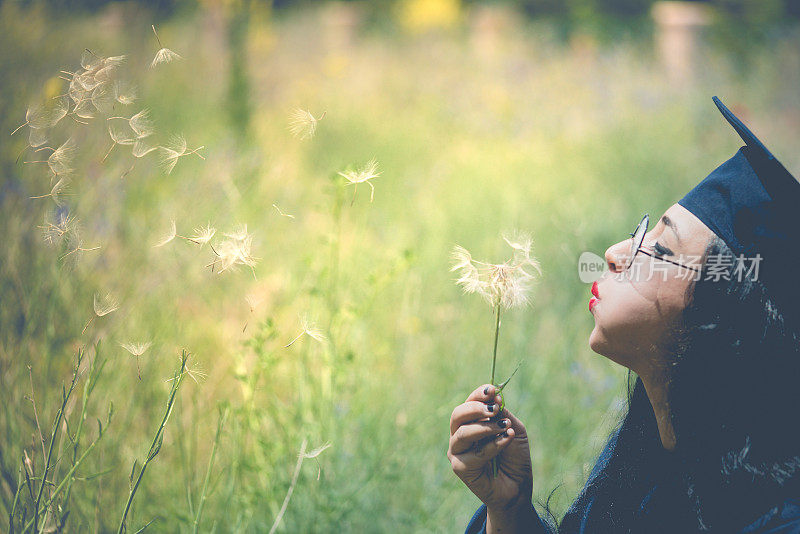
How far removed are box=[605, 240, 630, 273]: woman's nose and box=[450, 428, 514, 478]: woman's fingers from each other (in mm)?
306

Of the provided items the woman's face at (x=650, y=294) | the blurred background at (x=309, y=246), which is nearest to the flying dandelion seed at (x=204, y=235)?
the blurred background at (x=309, y=246)

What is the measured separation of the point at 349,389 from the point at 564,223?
210 centimetres

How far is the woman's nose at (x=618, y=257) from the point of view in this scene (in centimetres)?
98

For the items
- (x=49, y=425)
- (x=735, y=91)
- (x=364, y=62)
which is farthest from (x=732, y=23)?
(x=49, y=425)

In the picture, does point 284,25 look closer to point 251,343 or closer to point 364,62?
point 364,62

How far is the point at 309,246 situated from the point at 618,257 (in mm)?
2522

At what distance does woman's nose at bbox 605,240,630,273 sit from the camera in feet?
3.21

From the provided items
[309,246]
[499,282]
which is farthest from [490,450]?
[309,246]

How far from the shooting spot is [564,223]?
3.59 m

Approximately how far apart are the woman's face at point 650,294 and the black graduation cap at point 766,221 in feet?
0.14

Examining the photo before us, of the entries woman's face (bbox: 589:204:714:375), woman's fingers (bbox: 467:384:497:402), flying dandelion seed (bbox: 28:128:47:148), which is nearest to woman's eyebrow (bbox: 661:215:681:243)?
woman's face (bbox: 589:204:714:375)

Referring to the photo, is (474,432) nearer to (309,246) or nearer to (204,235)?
(204,235)

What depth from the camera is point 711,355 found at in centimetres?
92

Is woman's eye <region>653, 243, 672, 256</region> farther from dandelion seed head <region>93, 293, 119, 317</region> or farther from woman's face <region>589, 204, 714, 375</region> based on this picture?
dandelion seed head <region>93, 293, 119, 317</region>
